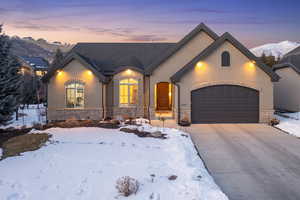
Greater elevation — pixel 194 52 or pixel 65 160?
pixel 194 52

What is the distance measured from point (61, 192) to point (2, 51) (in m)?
10.9

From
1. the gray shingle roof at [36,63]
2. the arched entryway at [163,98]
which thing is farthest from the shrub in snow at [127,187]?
the gray shingle roof at [36,63]

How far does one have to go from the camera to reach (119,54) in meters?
21.7

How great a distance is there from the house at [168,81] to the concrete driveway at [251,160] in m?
2.08

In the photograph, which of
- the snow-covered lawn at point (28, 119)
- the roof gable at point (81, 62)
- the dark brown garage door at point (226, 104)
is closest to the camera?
the dark brown garage door at point (226, 104)

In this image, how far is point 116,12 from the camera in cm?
2478

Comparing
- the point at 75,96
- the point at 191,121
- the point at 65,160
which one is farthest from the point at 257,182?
the point at 75,96

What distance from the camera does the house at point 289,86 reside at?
832 inches

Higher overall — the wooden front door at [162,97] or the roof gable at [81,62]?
the roof gable at [81,62]

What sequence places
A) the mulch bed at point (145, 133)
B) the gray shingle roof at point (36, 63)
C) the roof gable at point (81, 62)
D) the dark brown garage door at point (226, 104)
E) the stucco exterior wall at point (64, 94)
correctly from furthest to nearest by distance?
the gray shingle roof at point (36, 63), the stucco exterior wall at point (64, 94), the roof gable at point (81, 62), the dark brown garage door at point (226, 104), the mulch bed at point (145, 133)

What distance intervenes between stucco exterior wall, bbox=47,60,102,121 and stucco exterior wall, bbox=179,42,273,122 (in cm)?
615

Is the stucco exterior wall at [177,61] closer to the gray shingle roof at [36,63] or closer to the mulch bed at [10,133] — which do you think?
the mulch bed at [10,133]

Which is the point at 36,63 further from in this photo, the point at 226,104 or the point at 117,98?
the point at 226,104

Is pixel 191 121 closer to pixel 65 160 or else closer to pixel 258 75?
pixel 258 75
